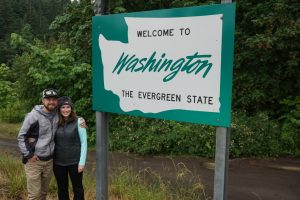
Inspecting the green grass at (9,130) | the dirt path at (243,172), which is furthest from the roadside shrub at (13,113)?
the dirt path at (243,172)

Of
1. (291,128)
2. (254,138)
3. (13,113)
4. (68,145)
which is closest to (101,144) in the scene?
(68,145)

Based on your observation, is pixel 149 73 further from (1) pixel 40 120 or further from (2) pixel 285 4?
(2) pixel 285 4

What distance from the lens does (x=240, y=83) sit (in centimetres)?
1109

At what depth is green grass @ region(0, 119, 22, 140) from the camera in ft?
41.4

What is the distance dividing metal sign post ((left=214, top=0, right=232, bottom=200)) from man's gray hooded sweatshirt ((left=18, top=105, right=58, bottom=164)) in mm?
Answer: 2028

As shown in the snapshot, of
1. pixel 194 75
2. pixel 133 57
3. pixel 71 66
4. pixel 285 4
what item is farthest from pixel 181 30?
pixel 71 66

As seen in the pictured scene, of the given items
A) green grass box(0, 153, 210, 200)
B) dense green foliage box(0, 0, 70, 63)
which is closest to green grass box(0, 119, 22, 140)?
green grass box(0, 153, 210, 200)

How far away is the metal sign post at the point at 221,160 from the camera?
2.96 metres

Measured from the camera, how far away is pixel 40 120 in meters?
4.28

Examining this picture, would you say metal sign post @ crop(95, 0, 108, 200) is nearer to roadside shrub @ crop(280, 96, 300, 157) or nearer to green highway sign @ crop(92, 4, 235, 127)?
green highway sign @ crop(92, 4, 235, 127)

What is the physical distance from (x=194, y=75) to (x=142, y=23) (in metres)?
0.72

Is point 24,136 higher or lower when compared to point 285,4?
lower

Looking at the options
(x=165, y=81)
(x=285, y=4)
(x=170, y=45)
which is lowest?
(x=165, y=81)

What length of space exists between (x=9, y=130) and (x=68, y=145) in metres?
9.86
